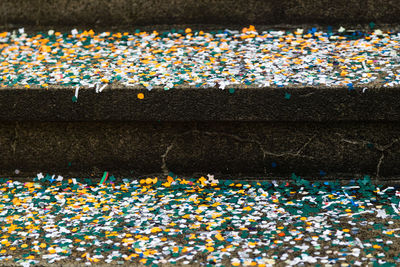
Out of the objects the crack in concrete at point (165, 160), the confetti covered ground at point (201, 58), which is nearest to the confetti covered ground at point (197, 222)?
the crack in concrete at point (165, 160)

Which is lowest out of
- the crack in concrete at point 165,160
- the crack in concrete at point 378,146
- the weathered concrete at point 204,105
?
the crack in concrete at point 165,160

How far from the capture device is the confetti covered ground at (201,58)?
2291 millimetres

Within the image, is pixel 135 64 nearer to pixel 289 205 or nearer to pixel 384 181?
pixel 289 205

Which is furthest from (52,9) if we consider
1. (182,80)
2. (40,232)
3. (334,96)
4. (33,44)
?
(334,96)

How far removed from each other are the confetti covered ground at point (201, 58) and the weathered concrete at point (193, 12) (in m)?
0.09

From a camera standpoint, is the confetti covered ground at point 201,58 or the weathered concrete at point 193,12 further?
the weathered concrete at point 193,12

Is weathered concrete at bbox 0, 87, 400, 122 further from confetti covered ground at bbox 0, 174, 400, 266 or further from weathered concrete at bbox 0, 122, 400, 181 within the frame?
confetti covered ground at bbox 0, 174, 400, 266

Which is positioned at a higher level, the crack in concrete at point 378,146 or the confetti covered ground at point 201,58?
the confetti covered ground at point 201,58

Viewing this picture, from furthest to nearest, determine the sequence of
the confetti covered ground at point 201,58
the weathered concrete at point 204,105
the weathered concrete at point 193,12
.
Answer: the weathered concrete at point 193,12
the confetti covered ground at point 201,58
the weathered concrete at point 204,105

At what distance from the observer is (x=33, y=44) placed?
9.64 ft

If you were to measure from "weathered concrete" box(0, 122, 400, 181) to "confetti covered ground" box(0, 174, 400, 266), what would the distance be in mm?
74

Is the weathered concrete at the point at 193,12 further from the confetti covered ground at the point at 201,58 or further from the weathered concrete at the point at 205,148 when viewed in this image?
the weathered concrete at the point at 205,148

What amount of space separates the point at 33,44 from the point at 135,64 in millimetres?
794

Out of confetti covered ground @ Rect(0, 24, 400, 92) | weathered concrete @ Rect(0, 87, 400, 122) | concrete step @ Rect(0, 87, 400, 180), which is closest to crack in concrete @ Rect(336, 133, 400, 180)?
concrete step @ Rect(0, 87, 400, 180)
